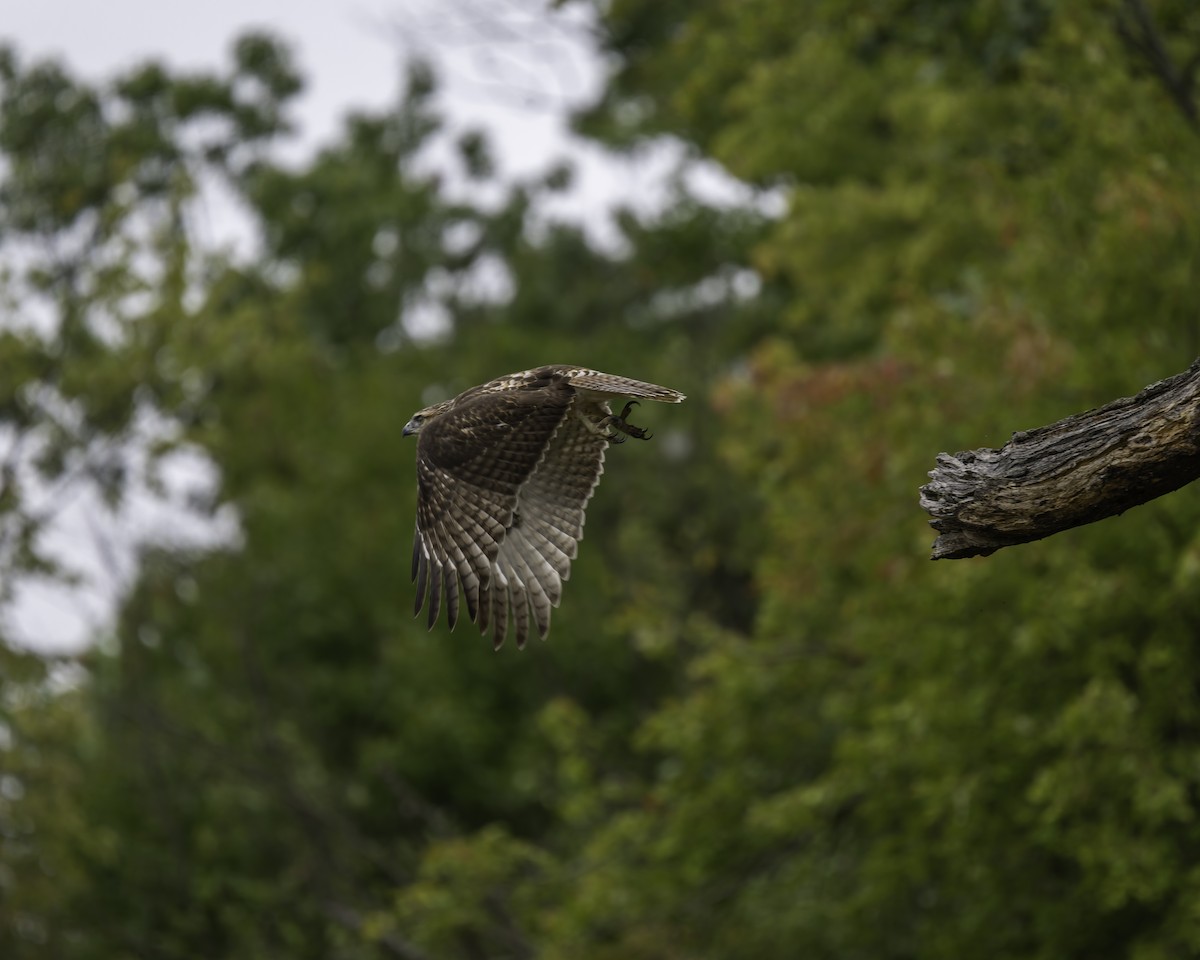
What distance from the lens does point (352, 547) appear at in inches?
1043

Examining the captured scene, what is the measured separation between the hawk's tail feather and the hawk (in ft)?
0.05

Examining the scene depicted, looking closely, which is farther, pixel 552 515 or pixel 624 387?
pixel 552 515

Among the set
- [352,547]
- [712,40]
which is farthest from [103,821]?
[712,40]

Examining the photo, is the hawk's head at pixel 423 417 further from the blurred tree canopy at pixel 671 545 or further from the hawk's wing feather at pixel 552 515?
the blurred tree canopy at pixel 671 545

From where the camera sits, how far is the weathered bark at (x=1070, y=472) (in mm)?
5270

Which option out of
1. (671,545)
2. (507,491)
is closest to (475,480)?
(507,491)

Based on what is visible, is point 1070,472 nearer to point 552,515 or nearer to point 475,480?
point 475,480

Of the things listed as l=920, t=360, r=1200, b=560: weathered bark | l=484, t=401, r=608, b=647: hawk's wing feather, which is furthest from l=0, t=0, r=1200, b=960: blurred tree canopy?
l=920, t=360, r=1200, b=560: weathered bark

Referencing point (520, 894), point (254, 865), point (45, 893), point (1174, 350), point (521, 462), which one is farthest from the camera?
point (254, 865)

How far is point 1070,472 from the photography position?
17.7 feet

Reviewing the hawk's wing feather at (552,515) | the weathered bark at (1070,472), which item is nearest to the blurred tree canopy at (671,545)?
the hawk's wing feather at (552,515)

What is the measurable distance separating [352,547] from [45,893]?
7927mm

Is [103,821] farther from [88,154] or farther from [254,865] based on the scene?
[88,154]

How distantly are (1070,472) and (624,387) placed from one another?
242cm
